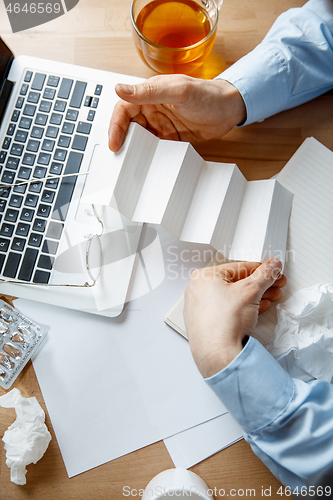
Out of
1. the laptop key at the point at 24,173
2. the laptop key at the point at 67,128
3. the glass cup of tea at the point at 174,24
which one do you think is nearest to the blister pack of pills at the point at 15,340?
the laptop key at the point at 24,173

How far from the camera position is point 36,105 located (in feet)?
2.19

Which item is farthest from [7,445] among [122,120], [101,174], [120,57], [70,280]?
[120,57]

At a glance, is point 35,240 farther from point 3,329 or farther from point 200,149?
point 200,149

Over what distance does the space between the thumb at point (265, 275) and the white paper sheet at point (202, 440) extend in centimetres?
23

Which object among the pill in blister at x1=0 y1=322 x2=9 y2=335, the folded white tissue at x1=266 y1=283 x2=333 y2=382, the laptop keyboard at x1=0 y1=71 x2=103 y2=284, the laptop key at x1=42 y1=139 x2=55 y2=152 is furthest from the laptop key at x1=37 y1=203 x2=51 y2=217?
the folded white tissue at x1=266 y1=283 x2=333 y2=382

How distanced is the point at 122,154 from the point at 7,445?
0.50 meters

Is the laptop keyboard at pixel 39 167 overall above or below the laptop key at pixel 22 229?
above

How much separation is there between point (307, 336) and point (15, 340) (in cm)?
49

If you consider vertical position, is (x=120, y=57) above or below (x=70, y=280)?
above

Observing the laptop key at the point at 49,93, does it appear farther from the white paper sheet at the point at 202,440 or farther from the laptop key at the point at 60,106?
the white paper sheet at the point at 202,440

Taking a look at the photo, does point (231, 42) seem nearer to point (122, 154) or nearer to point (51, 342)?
point (122, 154)

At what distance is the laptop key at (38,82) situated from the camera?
673 mm

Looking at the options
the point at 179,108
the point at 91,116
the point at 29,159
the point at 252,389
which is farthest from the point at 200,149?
the point at 252,389

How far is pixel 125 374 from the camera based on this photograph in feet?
2.02
